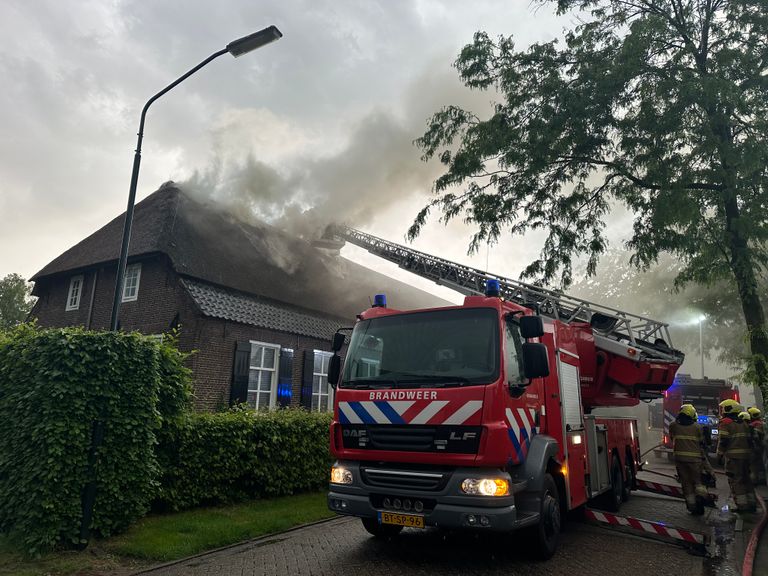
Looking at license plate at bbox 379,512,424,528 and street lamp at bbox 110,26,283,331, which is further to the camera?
street lamp at bbox 110,26,283,331

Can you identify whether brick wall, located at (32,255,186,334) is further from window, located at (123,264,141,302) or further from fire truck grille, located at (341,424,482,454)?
fire truck grille, located at (341,424,482,454)

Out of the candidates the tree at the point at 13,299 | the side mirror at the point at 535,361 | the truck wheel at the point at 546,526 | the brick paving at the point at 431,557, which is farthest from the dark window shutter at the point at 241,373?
the tree at the point at 13,299

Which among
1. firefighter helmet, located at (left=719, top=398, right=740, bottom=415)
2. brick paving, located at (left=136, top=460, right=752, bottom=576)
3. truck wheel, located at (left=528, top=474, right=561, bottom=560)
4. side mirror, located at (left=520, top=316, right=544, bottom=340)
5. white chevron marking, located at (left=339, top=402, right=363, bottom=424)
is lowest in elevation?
brick paving, located at (left=136, top=460, right=752, bottom=576)

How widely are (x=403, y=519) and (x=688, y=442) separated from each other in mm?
5978

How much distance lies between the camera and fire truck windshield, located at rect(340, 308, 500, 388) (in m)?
4.94

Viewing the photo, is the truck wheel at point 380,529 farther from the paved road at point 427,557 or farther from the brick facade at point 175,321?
the brick facade at point 175,321

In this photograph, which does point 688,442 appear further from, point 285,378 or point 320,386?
point 320,386

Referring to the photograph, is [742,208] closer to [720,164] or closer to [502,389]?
[720,164]

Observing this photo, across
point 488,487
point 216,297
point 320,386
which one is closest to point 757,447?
point 488,487

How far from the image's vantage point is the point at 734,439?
29.8ft

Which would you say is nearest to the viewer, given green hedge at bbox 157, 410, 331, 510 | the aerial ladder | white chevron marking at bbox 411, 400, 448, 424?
white chevron marking at bbox 411, 400, 448, 424

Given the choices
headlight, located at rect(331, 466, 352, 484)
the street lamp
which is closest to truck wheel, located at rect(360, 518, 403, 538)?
headlight, located at rect(331, 466, 352, 484)

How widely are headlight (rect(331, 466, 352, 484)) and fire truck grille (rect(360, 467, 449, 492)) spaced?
0.54 feet

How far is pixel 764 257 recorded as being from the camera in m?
10.6
